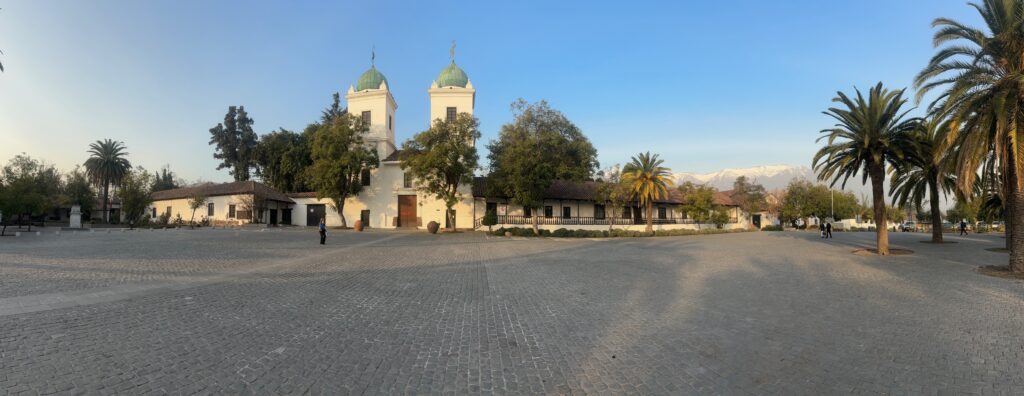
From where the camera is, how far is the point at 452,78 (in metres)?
42.5

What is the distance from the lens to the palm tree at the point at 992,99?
11281 millimetres

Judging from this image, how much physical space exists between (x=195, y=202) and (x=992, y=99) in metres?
52.3

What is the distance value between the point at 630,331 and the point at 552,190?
33.4m

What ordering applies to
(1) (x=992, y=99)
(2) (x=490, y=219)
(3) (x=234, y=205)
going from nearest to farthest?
1. (1) (x=992, y=99)
2. (2) (x=490, y=219)
3. (3) (x=234, y=205)

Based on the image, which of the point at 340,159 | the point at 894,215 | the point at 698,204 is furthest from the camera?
the point at 894,215

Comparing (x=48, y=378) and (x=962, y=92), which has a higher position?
(x=962, y=92)

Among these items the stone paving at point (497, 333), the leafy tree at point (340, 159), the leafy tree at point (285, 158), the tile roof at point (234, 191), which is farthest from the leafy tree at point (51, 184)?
the stone paving at point (497, 333)

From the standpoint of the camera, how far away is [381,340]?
5.08 metres

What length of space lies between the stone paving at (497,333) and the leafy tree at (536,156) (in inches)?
824

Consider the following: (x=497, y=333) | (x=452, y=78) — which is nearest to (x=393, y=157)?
(x=452, y=78)

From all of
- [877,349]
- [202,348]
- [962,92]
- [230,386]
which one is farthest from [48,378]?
[962,92]

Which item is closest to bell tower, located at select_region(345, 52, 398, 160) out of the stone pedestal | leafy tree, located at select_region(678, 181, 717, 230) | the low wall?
the low wall

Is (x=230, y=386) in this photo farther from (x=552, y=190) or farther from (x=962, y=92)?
(x=552, y=190)

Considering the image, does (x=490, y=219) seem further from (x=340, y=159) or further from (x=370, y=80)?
(x=370, y=80)
